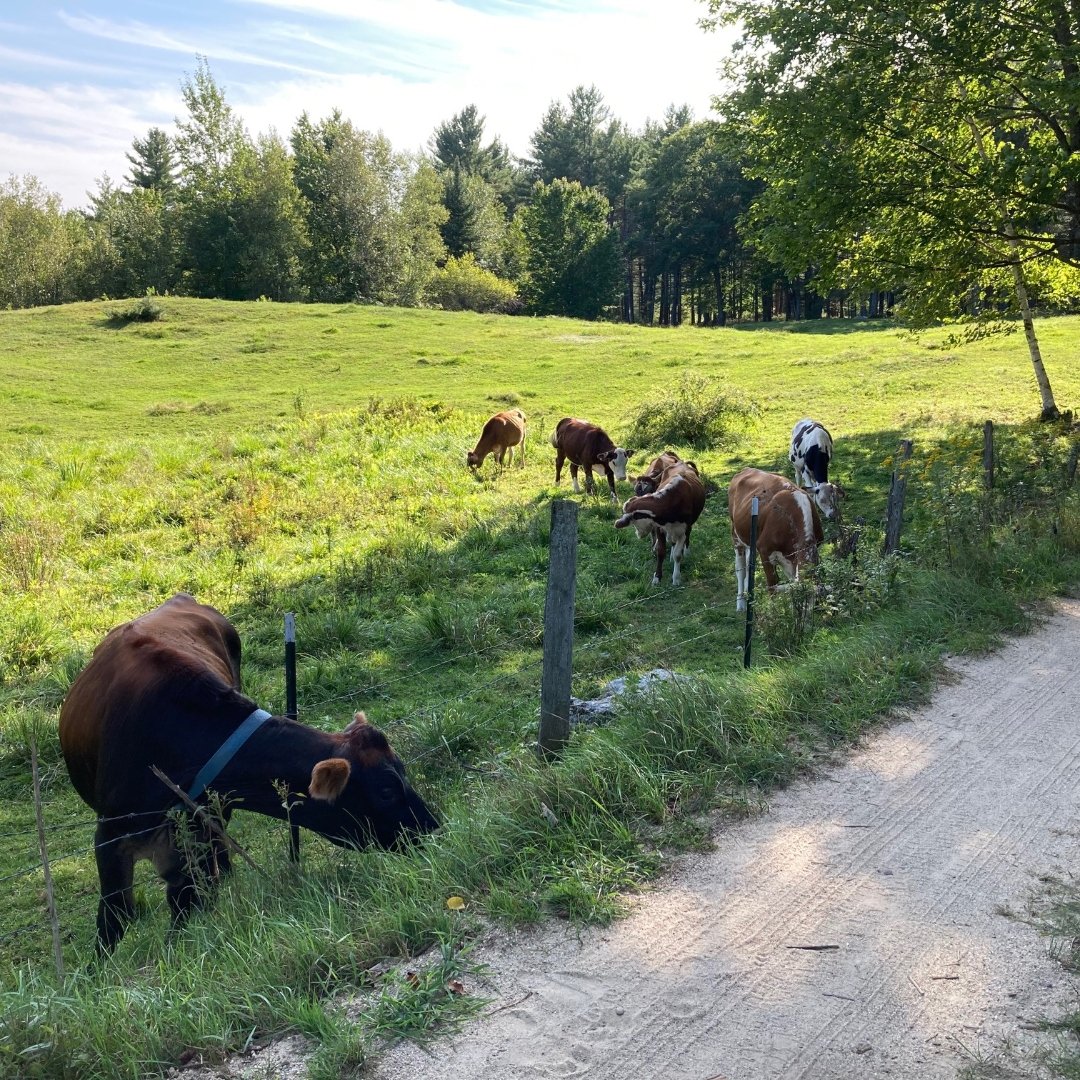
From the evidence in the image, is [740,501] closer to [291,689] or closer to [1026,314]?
[291,689]

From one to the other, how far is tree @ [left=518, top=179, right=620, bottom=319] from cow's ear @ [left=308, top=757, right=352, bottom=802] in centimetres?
6612

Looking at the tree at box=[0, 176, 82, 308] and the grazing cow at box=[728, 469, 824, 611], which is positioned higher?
the tree at box=[0, 176, 82, 308]

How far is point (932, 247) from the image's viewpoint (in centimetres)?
1797

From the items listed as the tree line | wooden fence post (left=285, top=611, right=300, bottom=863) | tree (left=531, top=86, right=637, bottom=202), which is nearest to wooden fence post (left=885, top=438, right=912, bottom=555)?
wooden fence post (left=285, top=611, right=300, bottom=863)

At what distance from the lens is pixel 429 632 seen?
32.9ft

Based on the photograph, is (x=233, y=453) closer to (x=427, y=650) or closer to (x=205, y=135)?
(x=427, y=650)

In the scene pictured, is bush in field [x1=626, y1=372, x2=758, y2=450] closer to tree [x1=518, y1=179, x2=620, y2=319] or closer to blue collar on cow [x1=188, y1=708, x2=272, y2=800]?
blue collar on cow [x1=188, y1=708, x2=272, y2=800]

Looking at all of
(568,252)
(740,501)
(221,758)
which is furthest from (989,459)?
(568,252)

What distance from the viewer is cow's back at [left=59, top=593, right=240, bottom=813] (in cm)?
537

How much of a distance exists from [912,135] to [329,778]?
52.5ft

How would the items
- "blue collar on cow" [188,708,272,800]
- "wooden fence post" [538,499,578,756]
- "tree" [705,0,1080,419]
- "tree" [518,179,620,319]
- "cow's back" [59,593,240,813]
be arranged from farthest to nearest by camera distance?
"tree" [518,179,620,319], "tree" [705,0,1080,419], "wooden fence post" [538,499,578,756], "cow's back" [59,593,240,813], "blue collar on cow" [188,708,272,800]

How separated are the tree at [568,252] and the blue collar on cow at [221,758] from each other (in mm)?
65842

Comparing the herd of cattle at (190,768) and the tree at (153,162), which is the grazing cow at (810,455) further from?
the tree at (153,162)

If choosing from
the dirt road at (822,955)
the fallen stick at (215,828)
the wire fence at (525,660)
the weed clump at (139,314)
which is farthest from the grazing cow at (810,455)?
the weed clump at (139,314)
